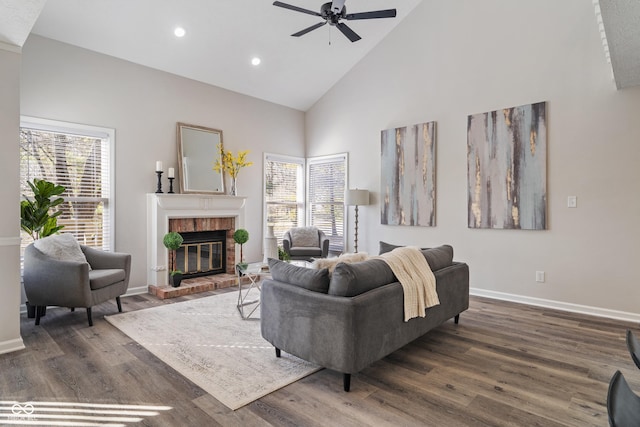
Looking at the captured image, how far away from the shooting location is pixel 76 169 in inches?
184

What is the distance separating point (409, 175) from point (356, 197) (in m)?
0.93

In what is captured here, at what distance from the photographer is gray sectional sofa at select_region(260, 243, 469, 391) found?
96.4 inches

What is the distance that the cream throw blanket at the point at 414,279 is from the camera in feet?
9.52

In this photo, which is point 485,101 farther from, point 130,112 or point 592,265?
point 130,112

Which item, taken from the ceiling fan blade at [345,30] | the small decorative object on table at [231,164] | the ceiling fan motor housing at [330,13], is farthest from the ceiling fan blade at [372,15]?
the small decorative object on table at [231,164]

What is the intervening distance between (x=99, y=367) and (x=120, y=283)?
4.96 feet

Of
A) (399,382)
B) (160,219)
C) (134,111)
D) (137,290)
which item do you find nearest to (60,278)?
(137,290)

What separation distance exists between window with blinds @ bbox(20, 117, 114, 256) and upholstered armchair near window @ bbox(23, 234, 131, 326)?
0.74 meters

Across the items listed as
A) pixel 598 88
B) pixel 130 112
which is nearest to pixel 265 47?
pixel 130 112

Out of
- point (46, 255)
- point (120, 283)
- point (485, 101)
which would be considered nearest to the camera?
point (46, 255)

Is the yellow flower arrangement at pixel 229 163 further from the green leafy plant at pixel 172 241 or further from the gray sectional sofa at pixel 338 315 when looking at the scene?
the gray sectional sofa at pixel 338 315

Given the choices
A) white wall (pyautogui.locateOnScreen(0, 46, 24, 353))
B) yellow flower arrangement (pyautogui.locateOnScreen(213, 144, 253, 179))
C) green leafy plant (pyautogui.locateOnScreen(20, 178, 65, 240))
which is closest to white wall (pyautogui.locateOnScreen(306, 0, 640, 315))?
yellow flower arrangement (pyautogui.locateOnScreen(213, 144, 253, 179))

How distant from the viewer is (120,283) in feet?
13.7

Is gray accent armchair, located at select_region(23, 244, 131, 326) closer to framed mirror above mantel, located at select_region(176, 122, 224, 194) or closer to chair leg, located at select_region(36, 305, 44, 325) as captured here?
chair leg, located at select_region(36, 305, 44, 325)
